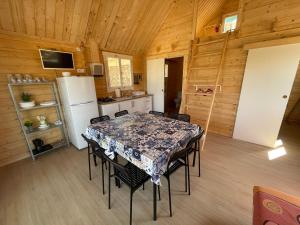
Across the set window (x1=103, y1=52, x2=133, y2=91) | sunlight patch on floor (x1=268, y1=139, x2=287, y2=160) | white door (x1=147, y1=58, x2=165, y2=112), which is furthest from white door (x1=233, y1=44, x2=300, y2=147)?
window (x1=103, y1=52, x2=133, y2=91)

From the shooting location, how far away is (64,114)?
2943 millimetres

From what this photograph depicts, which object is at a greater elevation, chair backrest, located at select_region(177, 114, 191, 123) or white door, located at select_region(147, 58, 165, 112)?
white door, located at select_region(147, 58, 165, 112)

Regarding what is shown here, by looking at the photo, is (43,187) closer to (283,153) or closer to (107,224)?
(107,224)

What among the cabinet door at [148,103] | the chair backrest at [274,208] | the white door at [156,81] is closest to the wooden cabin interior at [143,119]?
the chair backrest at [274,208]

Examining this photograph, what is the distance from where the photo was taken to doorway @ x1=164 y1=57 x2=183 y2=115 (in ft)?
17.8

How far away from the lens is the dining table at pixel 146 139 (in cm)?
125

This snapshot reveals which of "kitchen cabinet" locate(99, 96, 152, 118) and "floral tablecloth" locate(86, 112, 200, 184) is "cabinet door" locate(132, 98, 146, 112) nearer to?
"kitchen cabinet" locate(99, 96, 152, 118)

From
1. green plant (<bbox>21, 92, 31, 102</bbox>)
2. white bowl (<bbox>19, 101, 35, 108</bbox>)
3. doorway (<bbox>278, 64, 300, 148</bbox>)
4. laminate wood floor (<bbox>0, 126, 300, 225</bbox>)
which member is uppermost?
green plant (<bbox>21, 92, 31, 102</bbox>)

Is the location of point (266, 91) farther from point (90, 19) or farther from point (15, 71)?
point (15, 71)

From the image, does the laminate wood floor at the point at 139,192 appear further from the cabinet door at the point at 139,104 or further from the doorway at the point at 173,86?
the doorway at the point at 173,86

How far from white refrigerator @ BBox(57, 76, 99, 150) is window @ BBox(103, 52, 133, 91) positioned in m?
1.10

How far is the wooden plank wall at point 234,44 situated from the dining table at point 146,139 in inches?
70.9

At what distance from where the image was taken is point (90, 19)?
276 cm

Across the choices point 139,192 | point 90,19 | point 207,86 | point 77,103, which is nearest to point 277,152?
point 207,86
